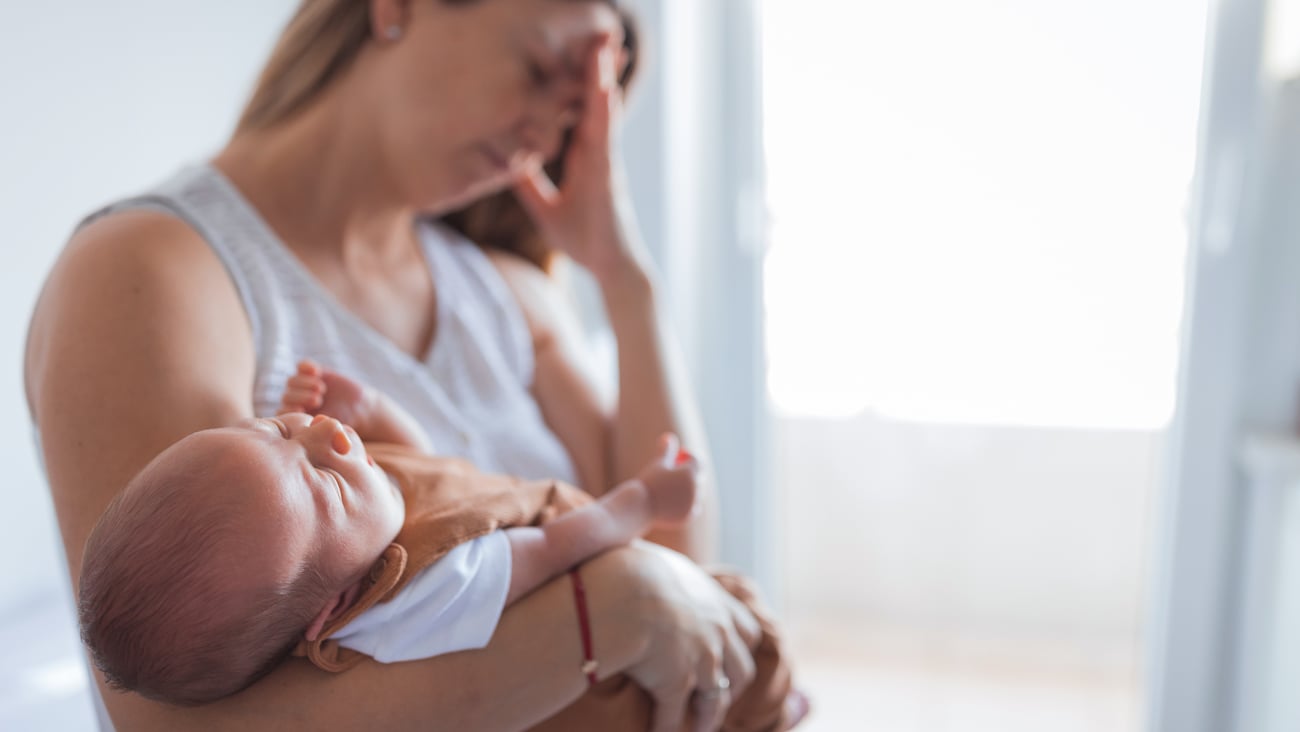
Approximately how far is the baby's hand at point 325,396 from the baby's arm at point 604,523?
0.21 m

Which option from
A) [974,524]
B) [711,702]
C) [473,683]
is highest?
[473,683]

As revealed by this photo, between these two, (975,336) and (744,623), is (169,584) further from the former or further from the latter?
(975,336)

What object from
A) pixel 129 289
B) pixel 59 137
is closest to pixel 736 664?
pixel 129 289

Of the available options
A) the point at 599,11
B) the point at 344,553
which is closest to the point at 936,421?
the point at 599,11

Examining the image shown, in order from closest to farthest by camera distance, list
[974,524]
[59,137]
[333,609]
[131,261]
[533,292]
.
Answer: [333,609] < [131,261] < [59,137] < [533,292] < [974,524]

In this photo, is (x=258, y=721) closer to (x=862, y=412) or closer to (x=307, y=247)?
(x=307, y=247)

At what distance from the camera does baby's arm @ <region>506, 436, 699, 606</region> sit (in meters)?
0.82

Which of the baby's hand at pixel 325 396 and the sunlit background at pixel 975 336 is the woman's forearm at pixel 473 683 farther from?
the sunlit background at pixel 975 336

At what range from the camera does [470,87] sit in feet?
3.72

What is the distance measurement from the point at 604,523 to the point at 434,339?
471 millimetres

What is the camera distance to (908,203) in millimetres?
2154

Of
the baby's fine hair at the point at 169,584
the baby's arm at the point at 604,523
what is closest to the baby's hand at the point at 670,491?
the baby's arm at the point at 604,523

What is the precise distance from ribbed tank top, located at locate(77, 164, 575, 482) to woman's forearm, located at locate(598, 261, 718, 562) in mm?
102

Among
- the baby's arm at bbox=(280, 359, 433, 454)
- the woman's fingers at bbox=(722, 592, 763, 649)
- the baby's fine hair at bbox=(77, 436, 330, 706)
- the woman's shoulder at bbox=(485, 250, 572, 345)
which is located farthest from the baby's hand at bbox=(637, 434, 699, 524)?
the woman's shoulder at bbox=(485, 250, 572, 345)
